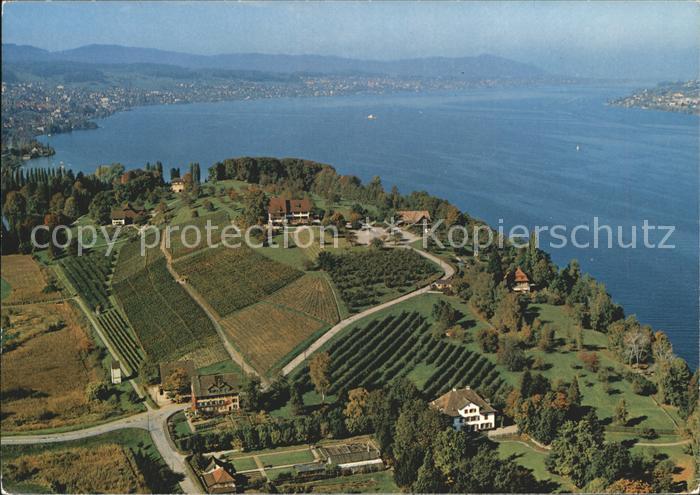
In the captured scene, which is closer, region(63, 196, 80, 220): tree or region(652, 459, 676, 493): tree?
region(652, 459, 676, 493): tree

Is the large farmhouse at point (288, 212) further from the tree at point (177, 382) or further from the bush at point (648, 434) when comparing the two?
the bush at point (648, 434)

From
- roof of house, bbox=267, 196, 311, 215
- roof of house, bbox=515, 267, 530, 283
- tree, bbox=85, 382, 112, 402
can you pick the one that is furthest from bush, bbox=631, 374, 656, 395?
roof of house, bbox=267, 196, 311, 215

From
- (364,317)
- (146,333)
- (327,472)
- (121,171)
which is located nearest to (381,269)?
(364,317)

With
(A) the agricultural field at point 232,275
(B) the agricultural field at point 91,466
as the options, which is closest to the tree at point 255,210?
(A) the agricultural field at point 232,275

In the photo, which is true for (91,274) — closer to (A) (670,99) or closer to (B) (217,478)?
(B) (217,478)

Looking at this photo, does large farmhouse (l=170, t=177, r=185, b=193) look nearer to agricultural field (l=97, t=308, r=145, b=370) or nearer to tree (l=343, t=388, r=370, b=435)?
agricultural field (l=97, t=308, r=145, b=370)

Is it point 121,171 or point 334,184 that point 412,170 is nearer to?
point 334,184

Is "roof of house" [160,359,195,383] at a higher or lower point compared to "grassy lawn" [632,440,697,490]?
higher
